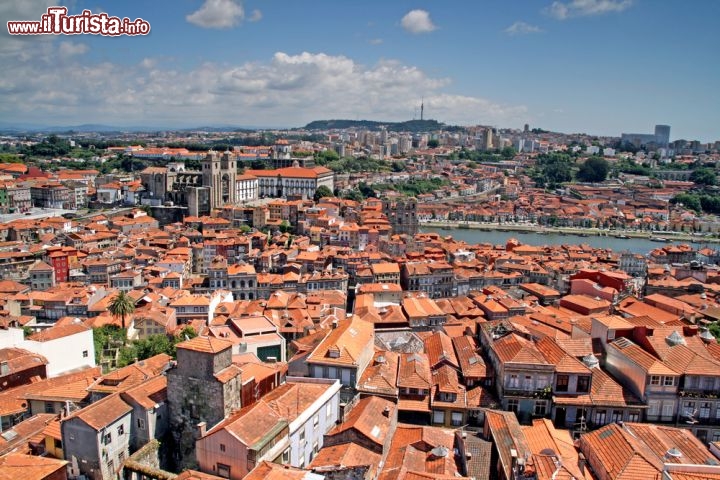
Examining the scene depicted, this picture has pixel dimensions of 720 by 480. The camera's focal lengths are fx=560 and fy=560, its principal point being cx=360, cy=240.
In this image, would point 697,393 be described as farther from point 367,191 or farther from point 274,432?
point 367,191

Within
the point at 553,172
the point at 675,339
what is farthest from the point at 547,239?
the point at 675,339

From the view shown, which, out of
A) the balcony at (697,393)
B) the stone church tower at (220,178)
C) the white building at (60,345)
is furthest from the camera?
the stone church tower at (220,178)

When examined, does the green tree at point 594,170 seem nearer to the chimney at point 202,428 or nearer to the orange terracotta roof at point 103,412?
the chimney at point 202,428

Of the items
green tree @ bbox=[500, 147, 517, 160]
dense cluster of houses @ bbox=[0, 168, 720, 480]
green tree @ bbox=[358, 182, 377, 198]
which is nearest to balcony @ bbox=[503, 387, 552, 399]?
dense cluster of houses @ bbox=[0, 168, 720, 480]

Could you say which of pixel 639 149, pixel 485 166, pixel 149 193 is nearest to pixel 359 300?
pixel 149 193

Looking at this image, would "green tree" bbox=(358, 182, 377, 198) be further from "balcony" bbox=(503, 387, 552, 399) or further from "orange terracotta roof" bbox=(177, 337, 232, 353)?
"orange terracotta roof" bbox=(177, 337, 232, 353)

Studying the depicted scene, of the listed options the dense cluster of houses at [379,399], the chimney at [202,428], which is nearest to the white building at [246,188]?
the dense cluster of houses at [379,399]
